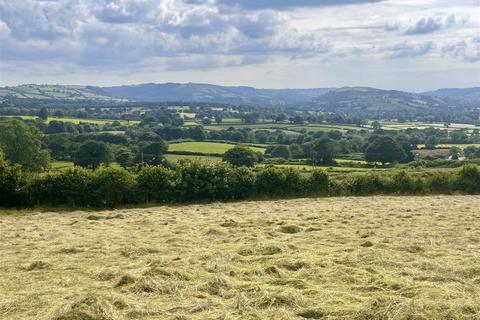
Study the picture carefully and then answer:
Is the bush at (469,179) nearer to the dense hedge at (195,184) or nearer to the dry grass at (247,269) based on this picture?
the dense hedge at (195,184)

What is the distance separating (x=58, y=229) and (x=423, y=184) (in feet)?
99.1

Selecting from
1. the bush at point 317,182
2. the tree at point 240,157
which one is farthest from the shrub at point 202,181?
the tree at point 240,157

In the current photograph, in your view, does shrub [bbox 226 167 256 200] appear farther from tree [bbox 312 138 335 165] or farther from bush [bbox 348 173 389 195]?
tree [bbox 312 138 335 165]

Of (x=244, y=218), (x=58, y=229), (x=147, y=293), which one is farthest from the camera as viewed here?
(x=244, y=218)

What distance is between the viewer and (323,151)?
73375 mm

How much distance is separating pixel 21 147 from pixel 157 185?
34203 millimetres

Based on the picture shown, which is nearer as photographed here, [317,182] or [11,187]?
[11,187]

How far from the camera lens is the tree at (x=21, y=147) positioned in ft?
202

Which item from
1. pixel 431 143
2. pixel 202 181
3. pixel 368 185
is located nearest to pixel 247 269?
pixel 202 181

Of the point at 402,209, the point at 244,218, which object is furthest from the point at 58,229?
the point at 402,209

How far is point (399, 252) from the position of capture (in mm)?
15242

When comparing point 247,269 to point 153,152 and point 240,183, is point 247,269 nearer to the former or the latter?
point 240,183

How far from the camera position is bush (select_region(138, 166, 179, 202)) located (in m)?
36.0

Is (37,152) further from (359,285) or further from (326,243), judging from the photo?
(359,285)
